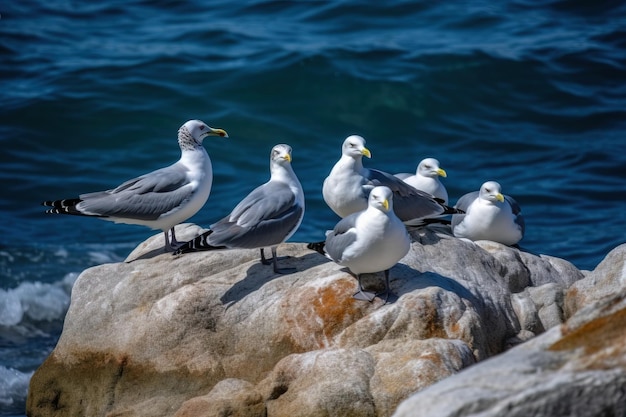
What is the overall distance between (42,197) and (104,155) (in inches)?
67.3

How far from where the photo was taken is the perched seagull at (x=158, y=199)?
29.8 ft

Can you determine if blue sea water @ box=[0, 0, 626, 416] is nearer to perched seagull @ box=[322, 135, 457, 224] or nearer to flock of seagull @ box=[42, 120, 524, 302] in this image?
flock of seagull @ box=[42, 120, 524, 302]

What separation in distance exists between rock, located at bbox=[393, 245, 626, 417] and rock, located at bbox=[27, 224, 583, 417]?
1.75 meters

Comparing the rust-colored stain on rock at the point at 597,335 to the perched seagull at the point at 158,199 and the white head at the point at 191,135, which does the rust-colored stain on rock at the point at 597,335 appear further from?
the white head at the point at 191,135

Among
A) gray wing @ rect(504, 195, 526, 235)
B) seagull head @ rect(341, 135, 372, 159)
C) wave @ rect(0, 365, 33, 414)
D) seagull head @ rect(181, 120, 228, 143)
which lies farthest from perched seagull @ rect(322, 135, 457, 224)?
wave @ rect(0, 365, 33, 414)

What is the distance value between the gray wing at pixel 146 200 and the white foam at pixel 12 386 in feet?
7.80

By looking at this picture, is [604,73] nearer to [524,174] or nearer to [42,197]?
[524,174]

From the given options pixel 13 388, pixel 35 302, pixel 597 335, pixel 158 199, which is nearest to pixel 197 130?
pixel 158 199

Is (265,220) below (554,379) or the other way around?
the other way around

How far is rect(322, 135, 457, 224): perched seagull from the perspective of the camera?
8.77 m

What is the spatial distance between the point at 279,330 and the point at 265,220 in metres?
0.96

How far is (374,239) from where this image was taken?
24.3 ft

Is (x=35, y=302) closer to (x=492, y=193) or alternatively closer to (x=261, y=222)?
(x=261, y=222)

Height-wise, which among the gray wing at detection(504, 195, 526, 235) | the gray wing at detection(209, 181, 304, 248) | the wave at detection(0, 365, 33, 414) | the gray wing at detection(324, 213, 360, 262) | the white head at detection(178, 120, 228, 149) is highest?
the white head at detection(178, 120, 228, 149)
